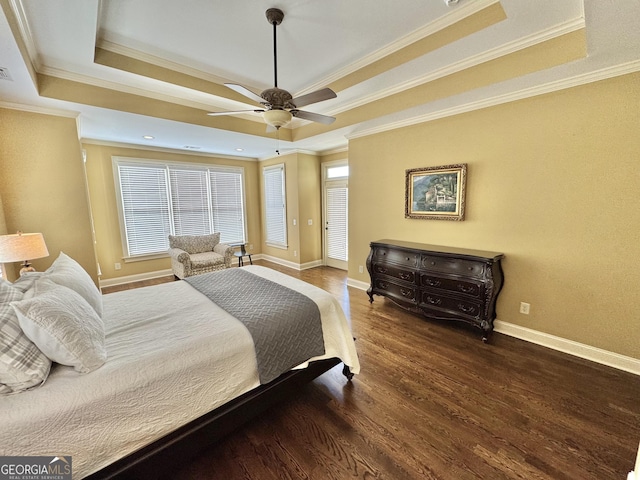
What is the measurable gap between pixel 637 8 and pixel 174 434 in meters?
3.42

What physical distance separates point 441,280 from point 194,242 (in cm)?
427

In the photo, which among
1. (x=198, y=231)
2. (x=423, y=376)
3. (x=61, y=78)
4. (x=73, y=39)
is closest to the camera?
(x=73, y=39)

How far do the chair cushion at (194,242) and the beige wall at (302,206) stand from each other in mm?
1609

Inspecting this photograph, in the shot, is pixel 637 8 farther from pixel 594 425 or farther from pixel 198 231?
pixel 198 231

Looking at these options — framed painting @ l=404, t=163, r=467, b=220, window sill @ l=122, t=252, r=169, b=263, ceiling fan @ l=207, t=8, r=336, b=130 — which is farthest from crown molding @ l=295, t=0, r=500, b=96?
window sill @ l=122, t=252, r=169, b=263

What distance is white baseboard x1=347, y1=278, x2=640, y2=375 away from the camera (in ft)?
7.40

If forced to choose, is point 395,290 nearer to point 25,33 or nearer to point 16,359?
point 16,359

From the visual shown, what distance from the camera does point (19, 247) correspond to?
7.67 ft

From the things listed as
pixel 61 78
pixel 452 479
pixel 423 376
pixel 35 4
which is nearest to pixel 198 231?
pixel 61 78

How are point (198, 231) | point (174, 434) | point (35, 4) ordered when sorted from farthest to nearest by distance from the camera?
point (198, 231) → point (35, 4) → point (174, 434)

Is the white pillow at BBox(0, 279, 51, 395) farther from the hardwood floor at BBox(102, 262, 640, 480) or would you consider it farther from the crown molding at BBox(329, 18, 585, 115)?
the crown molding at BBox(329, 18, 585, 115)

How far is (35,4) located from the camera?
1681mm

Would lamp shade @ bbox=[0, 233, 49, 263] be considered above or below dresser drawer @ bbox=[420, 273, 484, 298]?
above

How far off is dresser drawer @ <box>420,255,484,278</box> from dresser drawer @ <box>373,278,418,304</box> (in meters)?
0.36
